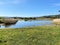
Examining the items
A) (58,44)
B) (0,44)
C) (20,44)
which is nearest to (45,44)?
(58,44)

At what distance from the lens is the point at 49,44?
16.2 metres

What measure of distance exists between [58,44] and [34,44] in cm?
278

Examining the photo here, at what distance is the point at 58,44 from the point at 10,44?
5.59 m

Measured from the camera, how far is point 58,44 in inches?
635

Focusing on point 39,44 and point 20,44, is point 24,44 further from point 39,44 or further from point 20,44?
point 39,44

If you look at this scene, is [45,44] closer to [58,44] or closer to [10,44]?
[58,44]

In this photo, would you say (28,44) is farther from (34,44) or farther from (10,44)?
(10,44)

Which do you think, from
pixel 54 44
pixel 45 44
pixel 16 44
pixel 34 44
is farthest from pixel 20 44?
pixel 54 44

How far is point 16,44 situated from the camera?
1620 centimetres

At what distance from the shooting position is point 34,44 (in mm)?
16203

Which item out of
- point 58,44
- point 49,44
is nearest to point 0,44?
point 49,44

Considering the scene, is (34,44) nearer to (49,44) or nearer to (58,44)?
(49,44)

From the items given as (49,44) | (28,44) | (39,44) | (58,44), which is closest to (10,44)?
(28,44)

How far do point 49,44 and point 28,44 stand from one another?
2.45m
